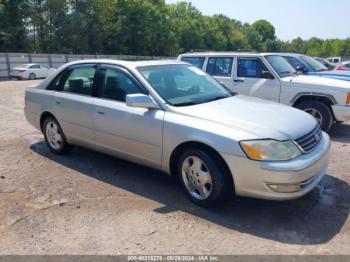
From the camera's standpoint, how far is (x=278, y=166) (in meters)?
3.68

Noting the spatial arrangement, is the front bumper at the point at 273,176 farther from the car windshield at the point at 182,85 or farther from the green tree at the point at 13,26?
the green tree at the point at 13,26

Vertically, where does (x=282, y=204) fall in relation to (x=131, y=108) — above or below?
below

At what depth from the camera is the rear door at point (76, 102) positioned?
5.36 m

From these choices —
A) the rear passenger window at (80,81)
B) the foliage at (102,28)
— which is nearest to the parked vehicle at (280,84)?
the rear passenger window at (80,81)

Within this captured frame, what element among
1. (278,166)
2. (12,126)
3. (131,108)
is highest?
(131,108)

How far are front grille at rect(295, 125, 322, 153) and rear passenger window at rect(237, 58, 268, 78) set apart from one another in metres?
3.89

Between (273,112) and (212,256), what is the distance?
194 centimetres

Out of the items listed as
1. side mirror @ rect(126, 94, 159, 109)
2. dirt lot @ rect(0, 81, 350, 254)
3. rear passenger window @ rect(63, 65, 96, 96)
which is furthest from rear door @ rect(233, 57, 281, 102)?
side mirror @ rect(126, 94, 159, 109)

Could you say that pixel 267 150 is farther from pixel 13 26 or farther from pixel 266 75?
pixel 13 26

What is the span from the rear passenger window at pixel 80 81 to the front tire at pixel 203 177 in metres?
1.97

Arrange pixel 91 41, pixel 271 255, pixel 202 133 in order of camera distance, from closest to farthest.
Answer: pixel 271 255, pixel 202 133, pixel 91 41

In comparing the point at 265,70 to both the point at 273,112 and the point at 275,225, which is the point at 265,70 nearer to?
the point at 273,112

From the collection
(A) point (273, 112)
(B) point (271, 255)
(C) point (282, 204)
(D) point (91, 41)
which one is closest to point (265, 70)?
(A) point (273, 112)

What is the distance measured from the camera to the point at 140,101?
4.38 meters
